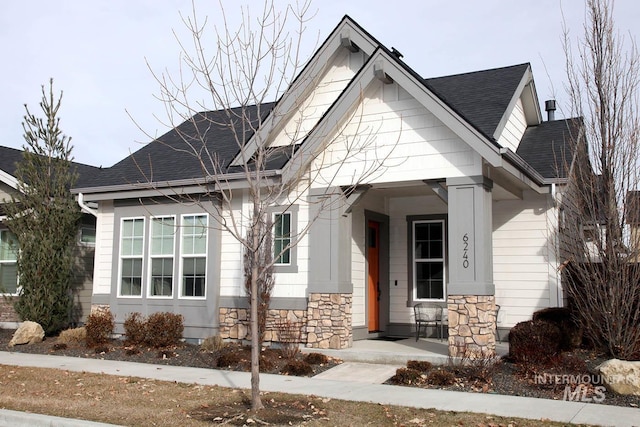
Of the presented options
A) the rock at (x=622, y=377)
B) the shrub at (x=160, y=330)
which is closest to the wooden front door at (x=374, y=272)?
the shrub at (x=160, y=330)

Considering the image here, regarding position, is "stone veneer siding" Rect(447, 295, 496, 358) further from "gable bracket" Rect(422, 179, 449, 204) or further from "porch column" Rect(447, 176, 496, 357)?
"gable bracket" Rect(422, 179, 449, 204)

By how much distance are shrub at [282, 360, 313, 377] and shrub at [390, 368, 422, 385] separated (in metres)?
1.44

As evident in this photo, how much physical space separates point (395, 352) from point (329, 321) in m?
1.48

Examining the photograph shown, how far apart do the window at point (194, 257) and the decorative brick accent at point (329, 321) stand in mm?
2752

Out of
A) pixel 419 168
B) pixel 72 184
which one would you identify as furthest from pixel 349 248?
pixel 72 184

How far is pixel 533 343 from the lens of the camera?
9.64 m

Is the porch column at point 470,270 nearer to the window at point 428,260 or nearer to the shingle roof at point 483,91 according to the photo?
the shingle roof at point 483,91

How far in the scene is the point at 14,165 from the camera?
18.0m

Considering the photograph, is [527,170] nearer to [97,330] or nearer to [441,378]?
[441,378]

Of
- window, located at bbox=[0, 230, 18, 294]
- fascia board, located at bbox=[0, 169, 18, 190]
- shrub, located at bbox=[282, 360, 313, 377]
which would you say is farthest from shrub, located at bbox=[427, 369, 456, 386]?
fascia board, located at bbox=[0, 169, 18, 190]

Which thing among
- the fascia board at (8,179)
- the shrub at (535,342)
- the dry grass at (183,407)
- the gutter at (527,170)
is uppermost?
the fascia board at (8,179)

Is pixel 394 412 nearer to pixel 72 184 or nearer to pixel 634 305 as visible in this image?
pixel 634 305

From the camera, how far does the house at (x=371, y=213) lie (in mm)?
10953

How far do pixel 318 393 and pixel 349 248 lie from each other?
4379 mm
